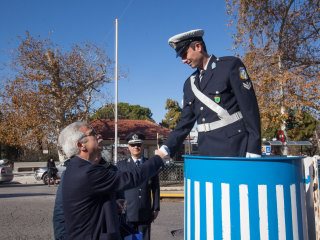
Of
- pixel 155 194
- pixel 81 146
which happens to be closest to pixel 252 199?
pixel 81 146

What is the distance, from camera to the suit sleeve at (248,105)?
2.76 metres

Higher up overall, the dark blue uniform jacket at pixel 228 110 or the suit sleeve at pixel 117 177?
the dark blue uniform jacket at pixel 228 110

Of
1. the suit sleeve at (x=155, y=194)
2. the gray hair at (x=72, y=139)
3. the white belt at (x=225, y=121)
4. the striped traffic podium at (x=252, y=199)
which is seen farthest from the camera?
the suit sleeve at (x=155, y=194)

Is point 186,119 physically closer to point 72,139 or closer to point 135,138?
point 72,139

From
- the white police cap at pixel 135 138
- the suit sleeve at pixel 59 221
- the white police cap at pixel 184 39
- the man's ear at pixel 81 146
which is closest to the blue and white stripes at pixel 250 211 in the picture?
the man's ear at pixel 81 146

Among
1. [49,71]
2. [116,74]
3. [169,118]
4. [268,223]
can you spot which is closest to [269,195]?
[268,223]

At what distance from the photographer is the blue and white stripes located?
220 cm

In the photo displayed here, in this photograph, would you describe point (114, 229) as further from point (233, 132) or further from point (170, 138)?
point (233, 132)

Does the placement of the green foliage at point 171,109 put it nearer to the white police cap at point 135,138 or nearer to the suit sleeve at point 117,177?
the white police cap at point 135,138

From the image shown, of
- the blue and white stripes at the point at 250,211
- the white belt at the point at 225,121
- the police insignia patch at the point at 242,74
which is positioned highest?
the police insignia patch at the point at 242,74

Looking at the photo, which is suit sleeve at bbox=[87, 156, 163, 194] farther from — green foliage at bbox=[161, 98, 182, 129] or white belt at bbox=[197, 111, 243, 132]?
green foliage at bbox=[161, 98, 182, 129]

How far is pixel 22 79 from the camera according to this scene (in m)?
26.0

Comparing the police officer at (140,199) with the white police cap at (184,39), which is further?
the police officer at (140,199)

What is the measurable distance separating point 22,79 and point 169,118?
23.8m
